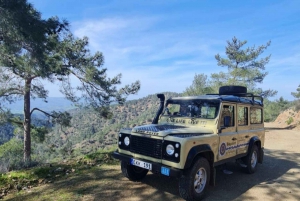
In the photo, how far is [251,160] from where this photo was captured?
21.4 feet

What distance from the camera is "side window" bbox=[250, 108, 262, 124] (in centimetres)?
661

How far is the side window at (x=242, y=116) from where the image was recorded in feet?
A: 19.7

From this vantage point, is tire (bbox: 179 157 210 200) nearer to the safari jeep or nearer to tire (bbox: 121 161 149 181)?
the safari jeep

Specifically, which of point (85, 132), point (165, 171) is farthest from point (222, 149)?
point (85, 132)

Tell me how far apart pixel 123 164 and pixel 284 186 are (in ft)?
13.3

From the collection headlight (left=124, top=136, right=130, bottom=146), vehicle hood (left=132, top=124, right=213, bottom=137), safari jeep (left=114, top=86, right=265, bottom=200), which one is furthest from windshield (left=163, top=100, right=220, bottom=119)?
headlight (left=124, top=136, right=130, bottom=146)

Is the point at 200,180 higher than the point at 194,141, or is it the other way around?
the point at 194,141

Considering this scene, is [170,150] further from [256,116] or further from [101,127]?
[101,127]

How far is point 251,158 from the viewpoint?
6.46 m

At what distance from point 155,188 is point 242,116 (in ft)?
10.3

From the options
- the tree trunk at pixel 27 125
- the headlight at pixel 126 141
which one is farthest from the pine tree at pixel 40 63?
the headlight at pixel 126 141

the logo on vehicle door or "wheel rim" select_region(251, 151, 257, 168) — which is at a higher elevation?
the logo on vehicle door

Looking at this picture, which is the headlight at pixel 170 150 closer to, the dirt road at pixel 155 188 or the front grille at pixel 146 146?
the front grille at pixel 146 146

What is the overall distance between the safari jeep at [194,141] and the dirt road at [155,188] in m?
0.39
